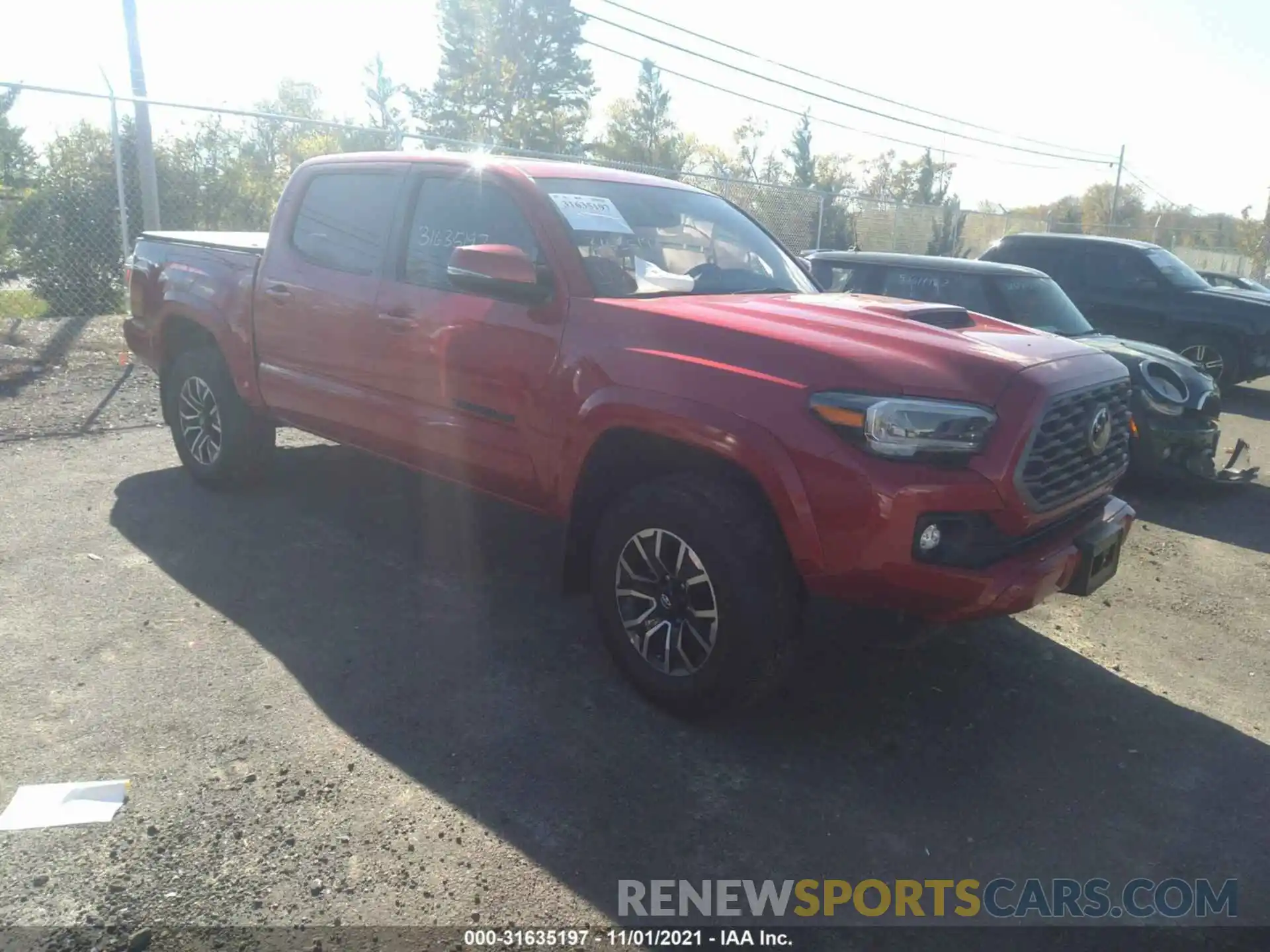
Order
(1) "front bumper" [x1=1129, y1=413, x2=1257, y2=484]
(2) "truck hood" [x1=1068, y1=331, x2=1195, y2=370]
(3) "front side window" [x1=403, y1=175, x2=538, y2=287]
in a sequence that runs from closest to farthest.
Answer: (3) "front side window" [x1=403, y1=175, x2=538, y2=287] < (1) "front bumper" [x1=1129, y1=413, x2=1257, y2=484] < (2) "truck hood" [x1=1068, y1=331, x2=1195, y2=370]

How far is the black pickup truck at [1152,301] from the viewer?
10523 millimetres

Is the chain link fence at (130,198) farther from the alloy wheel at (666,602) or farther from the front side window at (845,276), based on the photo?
the alloy wheel at (666,602)

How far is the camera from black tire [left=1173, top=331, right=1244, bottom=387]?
35.1 ft

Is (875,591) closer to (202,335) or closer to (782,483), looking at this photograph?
(782,483)

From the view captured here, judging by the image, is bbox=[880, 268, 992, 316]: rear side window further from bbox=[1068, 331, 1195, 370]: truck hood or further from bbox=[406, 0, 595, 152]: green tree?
bbox=[406, 0, 595, 152]: green tree

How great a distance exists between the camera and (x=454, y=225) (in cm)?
431

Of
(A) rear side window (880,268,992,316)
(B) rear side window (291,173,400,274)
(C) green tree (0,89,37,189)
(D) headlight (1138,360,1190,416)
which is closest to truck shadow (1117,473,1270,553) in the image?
(D) headlight (1138,360,1190,416)

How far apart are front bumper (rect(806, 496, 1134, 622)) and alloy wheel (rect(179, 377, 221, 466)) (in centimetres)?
405

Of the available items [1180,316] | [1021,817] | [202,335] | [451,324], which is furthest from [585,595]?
[1180,316]

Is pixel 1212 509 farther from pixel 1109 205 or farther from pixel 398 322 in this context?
pixel 1109 205

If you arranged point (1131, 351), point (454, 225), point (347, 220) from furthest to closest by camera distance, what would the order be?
1. point (1131, 351)
2. point (347, 220)
3. point (454, 225)

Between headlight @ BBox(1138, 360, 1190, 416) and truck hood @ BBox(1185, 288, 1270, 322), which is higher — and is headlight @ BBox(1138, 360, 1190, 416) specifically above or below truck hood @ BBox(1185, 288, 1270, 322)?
below

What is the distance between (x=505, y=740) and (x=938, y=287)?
17.8 feet

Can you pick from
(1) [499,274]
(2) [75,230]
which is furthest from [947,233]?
(1) [499,274]
